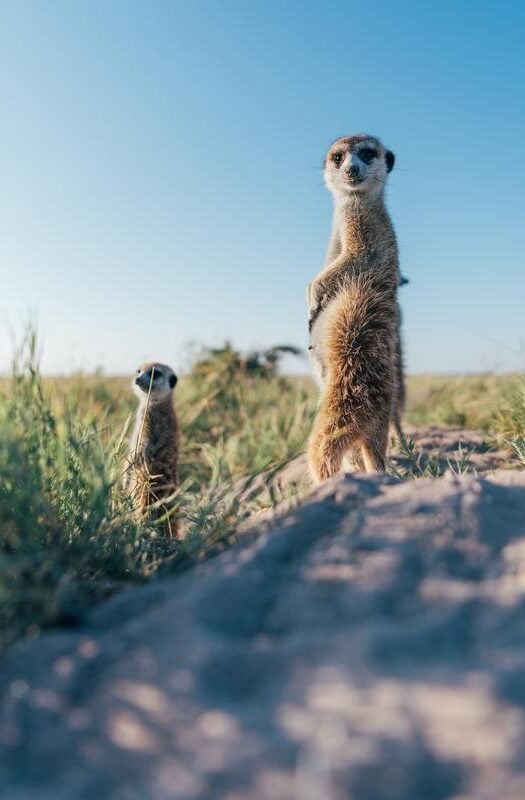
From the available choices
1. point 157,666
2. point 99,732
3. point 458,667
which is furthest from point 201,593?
point 458,667

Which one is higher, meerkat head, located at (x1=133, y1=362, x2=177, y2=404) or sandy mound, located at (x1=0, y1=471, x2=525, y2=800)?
meerkat head, located at (x1=133, y1=362, x2=177, y2=404)

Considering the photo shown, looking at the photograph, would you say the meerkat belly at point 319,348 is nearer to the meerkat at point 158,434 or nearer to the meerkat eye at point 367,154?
the meerkat at point 158,434

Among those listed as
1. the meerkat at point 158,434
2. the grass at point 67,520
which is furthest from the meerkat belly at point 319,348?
the meerkat at point 158,434

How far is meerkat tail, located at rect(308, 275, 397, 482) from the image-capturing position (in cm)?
282

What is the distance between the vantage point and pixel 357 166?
3436mm

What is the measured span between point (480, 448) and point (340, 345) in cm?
200

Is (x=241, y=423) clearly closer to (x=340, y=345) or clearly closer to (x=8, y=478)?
(x=340, y=345)

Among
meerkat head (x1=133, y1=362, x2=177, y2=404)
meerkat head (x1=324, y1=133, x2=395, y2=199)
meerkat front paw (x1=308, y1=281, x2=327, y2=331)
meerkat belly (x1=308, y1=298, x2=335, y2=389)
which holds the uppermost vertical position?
meerkat head (x1=324, y1=133, x2=395, y2=199)

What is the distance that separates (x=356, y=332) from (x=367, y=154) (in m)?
1.25

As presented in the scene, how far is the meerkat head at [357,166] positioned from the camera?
344 cm

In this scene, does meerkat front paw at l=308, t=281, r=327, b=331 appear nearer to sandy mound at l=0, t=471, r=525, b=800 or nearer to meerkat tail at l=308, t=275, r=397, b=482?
meerkat tail at l=308, t=275, r=397, b=482

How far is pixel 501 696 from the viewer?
1.15 m

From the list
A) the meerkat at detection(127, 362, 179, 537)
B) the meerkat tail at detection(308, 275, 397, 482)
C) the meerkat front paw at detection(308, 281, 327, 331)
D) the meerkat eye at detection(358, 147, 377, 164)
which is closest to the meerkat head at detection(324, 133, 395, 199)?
the meerkat eye at detection(358, 147, 377, 164)

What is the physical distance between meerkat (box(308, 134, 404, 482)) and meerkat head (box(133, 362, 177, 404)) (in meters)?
1.29
